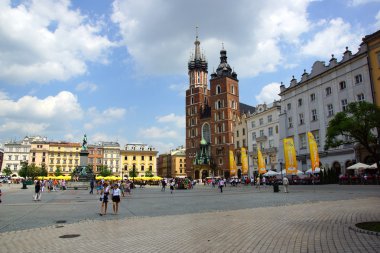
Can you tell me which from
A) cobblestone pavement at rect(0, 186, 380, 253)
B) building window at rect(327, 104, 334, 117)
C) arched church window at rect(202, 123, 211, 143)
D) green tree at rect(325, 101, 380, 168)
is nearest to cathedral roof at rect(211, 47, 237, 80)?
arched church window at rect(202, 123, 211, 143)

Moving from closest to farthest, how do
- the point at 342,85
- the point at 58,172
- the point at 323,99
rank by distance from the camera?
the point at 342,85 → the point at 323,99 → the point at 58,172

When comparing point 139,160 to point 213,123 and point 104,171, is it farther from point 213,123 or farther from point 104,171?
point 213,123

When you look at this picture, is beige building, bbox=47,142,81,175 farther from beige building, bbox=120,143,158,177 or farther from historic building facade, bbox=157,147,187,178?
historic building facade, bbox=157,147,187,178

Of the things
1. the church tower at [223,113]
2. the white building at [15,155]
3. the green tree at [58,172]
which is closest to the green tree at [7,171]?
the white building at [15,155]

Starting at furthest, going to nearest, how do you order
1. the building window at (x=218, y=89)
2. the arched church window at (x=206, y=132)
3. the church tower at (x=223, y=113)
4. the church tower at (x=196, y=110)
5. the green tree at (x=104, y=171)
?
the green tree at (x=104, y=171), the church tower at (x=196, y=110), the arched church window at (x=206, y=132), the building window at (x=218, y=89), the church tower at (x=223, y=113)

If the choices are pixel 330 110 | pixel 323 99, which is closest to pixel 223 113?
pixel 323 99

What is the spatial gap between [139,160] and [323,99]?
93.5 metres

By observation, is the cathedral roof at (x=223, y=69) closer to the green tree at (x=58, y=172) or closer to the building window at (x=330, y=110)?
the building window at (x=330, y=110)

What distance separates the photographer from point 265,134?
235 ft

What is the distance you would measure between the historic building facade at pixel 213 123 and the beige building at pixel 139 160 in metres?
28.8

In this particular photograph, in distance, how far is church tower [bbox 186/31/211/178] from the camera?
103625 millimetres

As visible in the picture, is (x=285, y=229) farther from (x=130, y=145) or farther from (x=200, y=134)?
(x=130, y=145)

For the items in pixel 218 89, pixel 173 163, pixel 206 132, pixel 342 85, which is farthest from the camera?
pixel 173 163

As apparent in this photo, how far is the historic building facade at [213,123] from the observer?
94.6m
